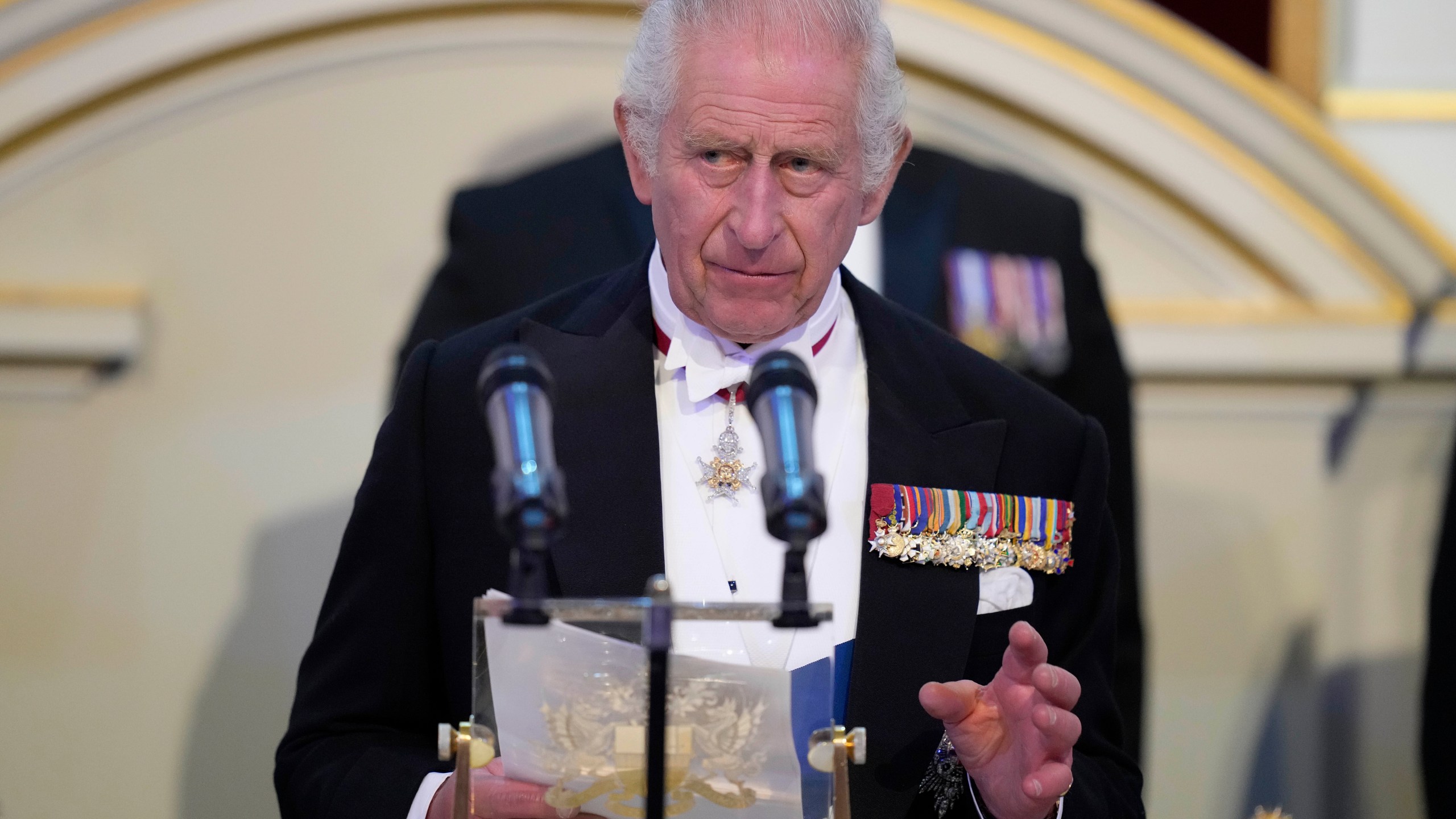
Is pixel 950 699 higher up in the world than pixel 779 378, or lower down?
lower down

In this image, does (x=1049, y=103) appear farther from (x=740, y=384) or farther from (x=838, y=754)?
(x=838, y=754)

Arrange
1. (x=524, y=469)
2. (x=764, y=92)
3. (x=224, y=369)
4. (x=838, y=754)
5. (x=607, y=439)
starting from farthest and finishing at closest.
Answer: (x=224, y=369) → (x=607, y=439) → (x=764, y=92) → (x=838, y=754) → (x=524, y=469)

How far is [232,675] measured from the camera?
3059 mm

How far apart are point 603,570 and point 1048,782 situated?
0.52m

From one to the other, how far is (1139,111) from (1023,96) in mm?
252

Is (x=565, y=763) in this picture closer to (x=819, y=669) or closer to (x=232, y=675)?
(x=819, y=669)

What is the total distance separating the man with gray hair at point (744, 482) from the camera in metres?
1.62

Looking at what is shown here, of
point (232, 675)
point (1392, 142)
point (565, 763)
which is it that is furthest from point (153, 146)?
point (1392, 142)

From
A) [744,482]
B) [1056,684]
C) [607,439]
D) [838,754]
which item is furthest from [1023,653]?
[607,439]

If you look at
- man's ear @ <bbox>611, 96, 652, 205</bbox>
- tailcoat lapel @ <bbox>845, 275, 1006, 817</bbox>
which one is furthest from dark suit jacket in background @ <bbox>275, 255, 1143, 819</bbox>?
man's ear @ <bbox>611, 96, 652, 205</bbox>

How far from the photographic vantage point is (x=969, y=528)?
5.70 feet

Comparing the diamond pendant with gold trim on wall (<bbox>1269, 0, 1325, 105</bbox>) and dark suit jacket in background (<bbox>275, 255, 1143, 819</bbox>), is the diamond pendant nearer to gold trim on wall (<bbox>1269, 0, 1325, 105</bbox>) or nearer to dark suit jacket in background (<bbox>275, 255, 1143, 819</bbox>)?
dark suit jacket in background (<bbox>275, 255, 1143, 819</bbox>)

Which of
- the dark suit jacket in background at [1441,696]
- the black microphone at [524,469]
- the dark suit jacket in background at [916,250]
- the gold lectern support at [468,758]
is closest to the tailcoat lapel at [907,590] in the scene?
A: the gold lectern support at [468,758]

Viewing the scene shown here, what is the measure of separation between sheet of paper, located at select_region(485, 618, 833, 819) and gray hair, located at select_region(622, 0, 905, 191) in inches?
26.3
